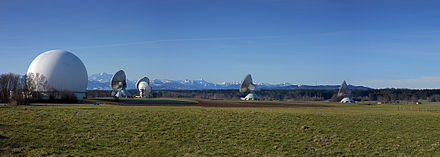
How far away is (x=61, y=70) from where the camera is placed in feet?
228

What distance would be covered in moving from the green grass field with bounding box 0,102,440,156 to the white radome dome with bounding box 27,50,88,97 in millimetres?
41928

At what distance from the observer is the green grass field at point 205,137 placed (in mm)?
18094

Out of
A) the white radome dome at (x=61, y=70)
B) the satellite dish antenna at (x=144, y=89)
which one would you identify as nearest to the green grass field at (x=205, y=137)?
the white radome dome at (x=61, y=70)

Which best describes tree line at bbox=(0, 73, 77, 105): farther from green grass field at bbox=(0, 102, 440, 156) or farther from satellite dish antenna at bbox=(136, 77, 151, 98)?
satellite dish antenna at bbox=(136, 77, 151, 98)

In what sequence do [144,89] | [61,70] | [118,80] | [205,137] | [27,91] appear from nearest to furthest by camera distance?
[205,137] → [27,91] → [61,70] → [118,80] → [144,89]

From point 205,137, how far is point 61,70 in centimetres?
5671

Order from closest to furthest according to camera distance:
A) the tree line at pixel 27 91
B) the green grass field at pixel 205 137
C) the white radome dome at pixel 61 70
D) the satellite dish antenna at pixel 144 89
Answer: the green grass field at pixel 205 137
the tree line at pixel 27 91
the white radome dome at pixel 61 70
the satellite dish antenna at pixel 144 89

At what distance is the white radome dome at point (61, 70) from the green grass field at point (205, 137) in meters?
41.9

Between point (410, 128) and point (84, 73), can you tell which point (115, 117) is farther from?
point (84, 73)

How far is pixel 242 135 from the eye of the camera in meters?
22.9

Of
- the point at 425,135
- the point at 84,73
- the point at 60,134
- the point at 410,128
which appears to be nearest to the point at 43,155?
the point at 60,134

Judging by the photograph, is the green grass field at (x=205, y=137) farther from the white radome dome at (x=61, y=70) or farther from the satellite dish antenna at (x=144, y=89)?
the satellite dish antenna at (x=144, y=89)

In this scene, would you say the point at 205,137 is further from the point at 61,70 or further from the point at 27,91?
the point at 61,70

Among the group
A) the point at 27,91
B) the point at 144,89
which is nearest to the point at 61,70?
the point at 27,91
